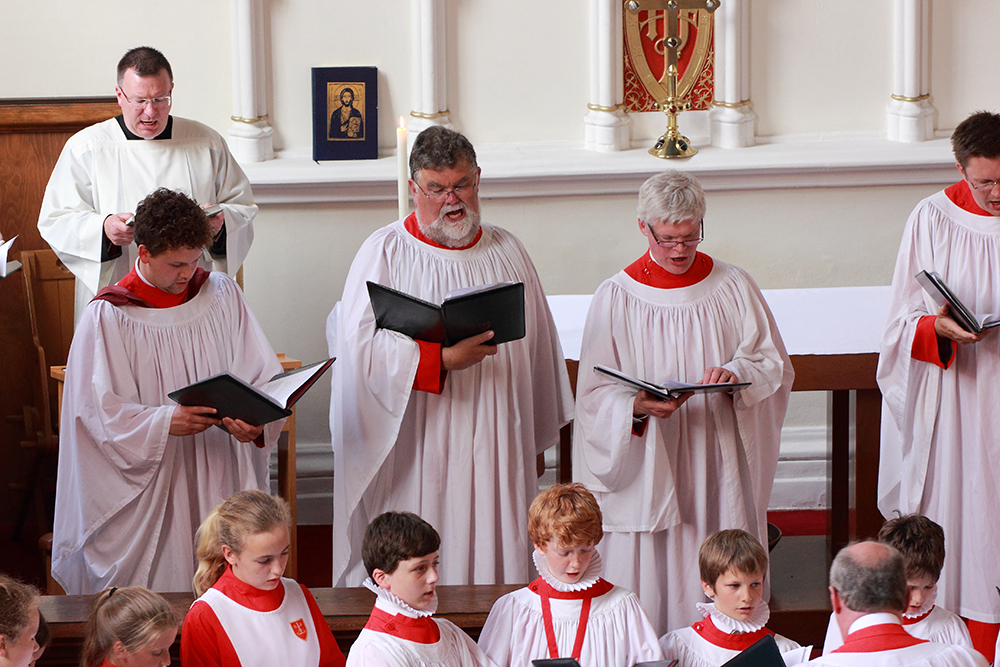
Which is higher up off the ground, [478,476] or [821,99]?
[821,99]

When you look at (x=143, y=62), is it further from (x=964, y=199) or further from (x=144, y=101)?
(x=964, y=199)

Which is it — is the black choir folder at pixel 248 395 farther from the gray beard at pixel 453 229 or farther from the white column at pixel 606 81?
the white column at pixel 606 81

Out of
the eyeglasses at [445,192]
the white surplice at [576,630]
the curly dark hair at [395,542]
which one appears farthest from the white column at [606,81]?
the curly dark hair at [395,542]

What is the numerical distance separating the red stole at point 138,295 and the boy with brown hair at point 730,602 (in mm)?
1862

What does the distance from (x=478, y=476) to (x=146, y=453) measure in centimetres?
111

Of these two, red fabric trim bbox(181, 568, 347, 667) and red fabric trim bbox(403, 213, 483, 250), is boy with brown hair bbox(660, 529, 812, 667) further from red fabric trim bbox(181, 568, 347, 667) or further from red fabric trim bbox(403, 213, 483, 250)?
red fabric trim bbox(403, 213, 483, 250)

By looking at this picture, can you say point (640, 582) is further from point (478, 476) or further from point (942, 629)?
point (942, 629)

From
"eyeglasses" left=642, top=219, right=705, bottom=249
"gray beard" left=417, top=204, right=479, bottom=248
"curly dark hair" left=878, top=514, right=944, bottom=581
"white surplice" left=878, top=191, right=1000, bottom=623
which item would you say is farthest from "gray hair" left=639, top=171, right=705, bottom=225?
"curly dark hair" left=878, top=514, right=944, bottom=581

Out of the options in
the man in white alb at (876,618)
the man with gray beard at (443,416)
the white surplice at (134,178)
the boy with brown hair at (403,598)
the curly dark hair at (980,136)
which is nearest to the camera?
the man in white alb at (876,618)

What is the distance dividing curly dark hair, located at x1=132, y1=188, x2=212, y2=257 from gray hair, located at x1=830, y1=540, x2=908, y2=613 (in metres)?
2.14

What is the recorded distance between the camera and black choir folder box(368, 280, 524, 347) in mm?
3725

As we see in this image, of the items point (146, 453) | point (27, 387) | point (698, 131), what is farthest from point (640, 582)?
point (27, 387)

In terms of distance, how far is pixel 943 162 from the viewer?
20.6ft

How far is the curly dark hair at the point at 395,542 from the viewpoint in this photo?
116 inches
